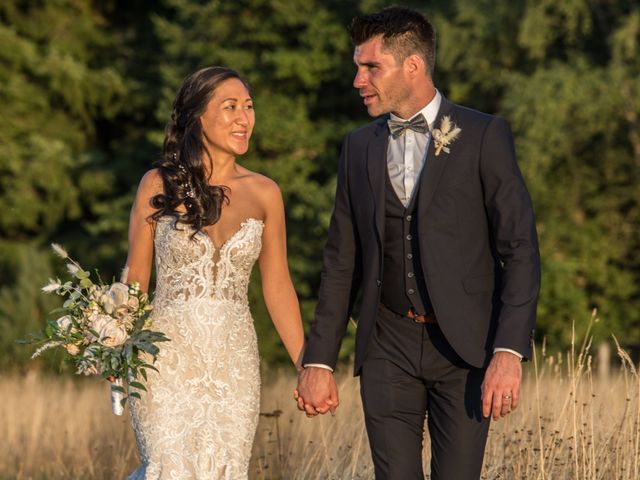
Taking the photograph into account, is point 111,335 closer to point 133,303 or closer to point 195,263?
point 133,303

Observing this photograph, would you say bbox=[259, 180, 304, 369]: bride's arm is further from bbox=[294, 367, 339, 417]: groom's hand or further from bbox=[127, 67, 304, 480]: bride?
bbox=[294, 367, 339, 417]: groom's hand

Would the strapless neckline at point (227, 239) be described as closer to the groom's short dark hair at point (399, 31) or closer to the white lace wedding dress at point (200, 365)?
the white lace wedding dress at point (200, 365)

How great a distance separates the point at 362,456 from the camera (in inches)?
308

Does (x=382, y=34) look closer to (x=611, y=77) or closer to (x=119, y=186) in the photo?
(x=611, y=77)

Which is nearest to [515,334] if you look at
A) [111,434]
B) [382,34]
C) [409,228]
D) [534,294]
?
[534,294]

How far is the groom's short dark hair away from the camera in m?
5.13

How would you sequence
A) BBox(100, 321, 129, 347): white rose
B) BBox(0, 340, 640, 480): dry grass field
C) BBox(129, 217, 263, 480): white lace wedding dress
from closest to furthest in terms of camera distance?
1. BBox(100, 321, 129, 347): white rose
2. BBox(129, 217, 263, 480): white lace wedding dress
3. BBox(0, 340, 640, 480): dry grass field

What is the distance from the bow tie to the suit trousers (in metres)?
0.73

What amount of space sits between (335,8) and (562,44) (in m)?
4.72

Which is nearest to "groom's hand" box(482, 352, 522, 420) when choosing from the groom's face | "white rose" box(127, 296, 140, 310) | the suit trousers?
the suit trousers

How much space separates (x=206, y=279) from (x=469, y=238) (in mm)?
1368

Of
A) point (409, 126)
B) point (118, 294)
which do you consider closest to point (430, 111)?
point (409, 126)

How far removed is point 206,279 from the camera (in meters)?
5.77

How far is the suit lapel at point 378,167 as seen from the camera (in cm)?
502
